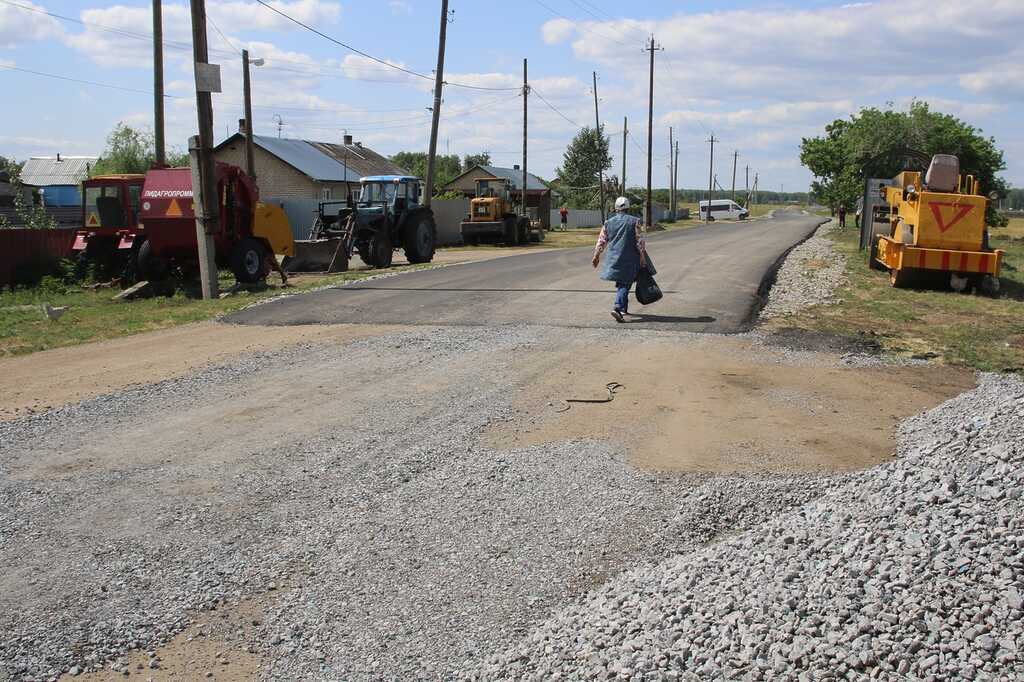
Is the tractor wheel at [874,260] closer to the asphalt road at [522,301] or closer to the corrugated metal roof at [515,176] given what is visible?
the asphalt road at [522,301]

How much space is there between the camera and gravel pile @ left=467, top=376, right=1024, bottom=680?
348 centimetres

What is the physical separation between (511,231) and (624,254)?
26.7 metres

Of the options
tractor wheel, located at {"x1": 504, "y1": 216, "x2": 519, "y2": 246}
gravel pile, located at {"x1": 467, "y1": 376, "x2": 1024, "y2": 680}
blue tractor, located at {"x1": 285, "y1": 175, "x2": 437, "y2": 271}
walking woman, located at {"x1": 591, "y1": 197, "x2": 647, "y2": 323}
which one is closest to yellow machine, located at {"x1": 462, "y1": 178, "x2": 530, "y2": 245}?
tractor wheel, located at {"x1": 504, "y1": 216, "x2": 519, "y2": 246}

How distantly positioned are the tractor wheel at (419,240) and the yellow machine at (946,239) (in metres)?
12.4

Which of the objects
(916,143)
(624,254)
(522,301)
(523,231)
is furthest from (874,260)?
(916,143)

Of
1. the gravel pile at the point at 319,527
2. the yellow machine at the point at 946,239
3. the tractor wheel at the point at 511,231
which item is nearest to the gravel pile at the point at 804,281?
the yellow machine at the point at 946,239

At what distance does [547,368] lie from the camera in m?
8.76

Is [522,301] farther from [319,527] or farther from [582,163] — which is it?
[582,163]

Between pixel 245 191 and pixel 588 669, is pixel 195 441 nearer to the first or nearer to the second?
pixel 588 669

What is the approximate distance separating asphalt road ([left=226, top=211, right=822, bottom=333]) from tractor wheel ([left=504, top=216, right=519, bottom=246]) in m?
18.5

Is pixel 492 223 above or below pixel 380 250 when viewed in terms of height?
above

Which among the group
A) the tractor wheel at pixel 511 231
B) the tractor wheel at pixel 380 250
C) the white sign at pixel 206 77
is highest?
the white sign at pixel 206 77

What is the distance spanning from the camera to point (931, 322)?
1265 centimetres

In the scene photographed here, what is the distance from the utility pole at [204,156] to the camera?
50.8 ft
